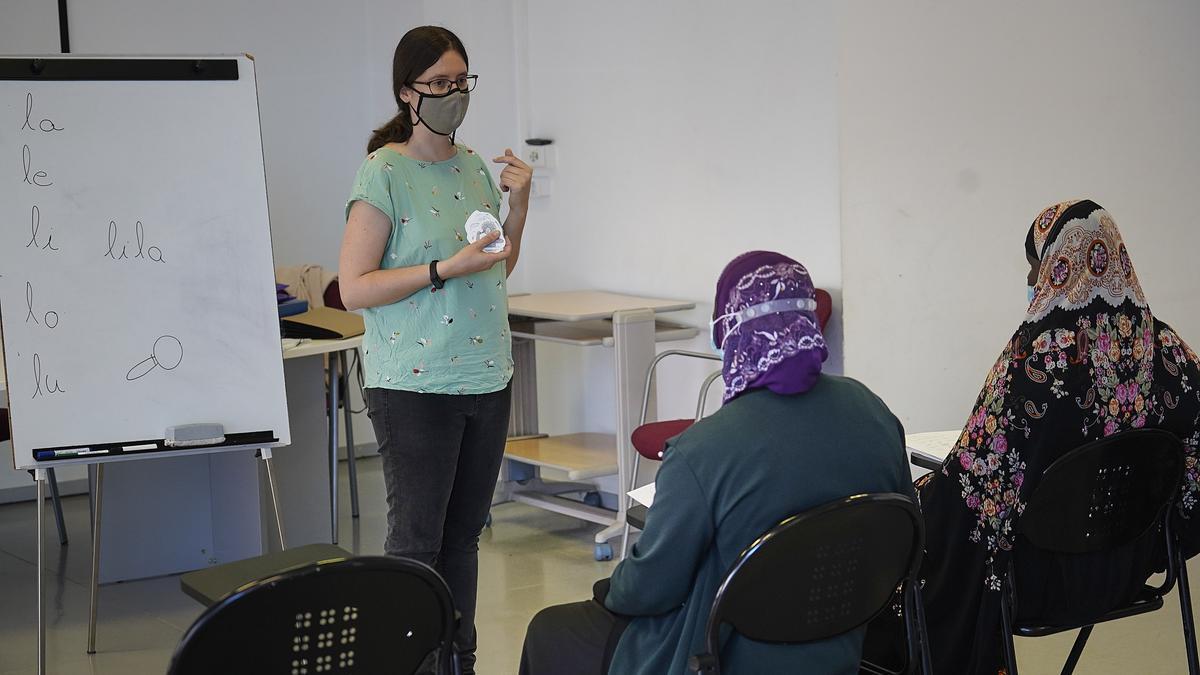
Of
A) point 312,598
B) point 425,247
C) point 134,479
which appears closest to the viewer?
point 312,598

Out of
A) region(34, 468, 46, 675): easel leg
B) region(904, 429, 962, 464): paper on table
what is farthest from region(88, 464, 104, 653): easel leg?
region(904, 429, 962, 464): paper on table

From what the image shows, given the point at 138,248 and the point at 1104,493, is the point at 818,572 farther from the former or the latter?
the point at 138,248

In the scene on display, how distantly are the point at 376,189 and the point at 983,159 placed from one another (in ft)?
5.62

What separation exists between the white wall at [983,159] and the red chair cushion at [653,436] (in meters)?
0.66

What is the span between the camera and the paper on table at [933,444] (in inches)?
94.9

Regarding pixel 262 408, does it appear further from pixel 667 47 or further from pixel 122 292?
pixel 667 47

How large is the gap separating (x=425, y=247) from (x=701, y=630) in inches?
41.4

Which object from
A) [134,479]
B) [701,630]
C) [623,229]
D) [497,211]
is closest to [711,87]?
[623,229]

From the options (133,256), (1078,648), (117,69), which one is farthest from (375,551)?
(1078,648)

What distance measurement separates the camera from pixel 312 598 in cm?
147

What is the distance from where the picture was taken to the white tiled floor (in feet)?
10.4

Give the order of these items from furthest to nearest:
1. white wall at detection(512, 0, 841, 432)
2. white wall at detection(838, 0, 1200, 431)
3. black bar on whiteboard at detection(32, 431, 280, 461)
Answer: white wall at detection(512, 0, 841, 432) → white wall at detection(838, 0, 1200, 431) → black bar on whiteboard at detection(32, 431, 280, 461)

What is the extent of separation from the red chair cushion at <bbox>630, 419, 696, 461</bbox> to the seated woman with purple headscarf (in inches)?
72.2

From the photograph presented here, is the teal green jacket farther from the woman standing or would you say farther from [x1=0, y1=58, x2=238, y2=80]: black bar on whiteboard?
[x1=0, y1=58, x2=238, y2=80]: black bar on whiteboard
